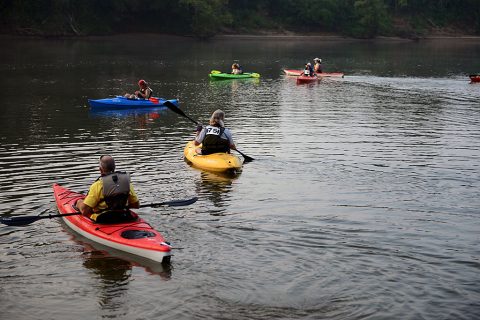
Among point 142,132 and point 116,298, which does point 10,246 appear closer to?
point 116,298

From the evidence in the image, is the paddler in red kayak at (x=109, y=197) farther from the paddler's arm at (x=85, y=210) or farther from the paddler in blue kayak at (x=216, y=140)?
the paddler in blue kayak at (x=216, y=140)

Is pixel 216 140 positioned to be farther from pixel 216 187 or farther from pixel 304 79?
pixel 304 79

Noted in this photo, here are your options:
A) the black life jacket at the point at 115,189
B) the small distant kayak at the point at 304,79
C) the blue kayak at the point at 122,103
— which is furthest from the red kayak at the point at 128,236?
the small distant kayak at the point at 304,79

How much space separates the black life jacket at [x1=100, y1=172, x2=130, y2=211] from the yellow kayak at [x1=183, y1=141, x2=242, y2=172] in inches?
239

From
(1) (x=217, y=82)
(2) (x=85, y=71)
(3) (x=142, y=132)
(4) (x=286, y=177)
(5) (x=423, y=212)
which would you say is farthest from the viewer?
(2) (x=85, y=71)

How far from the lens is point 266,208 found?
15141mm

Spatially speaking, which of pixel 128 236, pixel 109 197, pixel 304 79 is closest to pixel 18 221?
pixel 109 197

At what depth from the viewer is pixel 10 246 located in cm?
1255

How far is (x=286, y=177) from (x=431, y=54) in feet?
182

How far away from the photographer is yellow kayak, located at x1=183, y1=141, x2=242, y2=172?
18.4 metres

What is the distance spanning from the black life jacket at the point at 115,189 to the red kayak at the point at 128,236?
0.41 m

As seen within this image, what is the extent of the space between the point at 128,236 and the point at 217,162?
259 inches

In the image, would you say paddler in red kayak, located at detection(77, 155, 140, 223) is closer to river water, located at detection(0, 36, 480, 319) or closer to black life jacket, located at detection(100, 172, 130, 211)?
black life jacket, located at detection(100, 172, 130, 211)

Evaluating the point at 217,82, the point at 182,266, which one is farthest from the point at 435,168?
the point at 217,82
